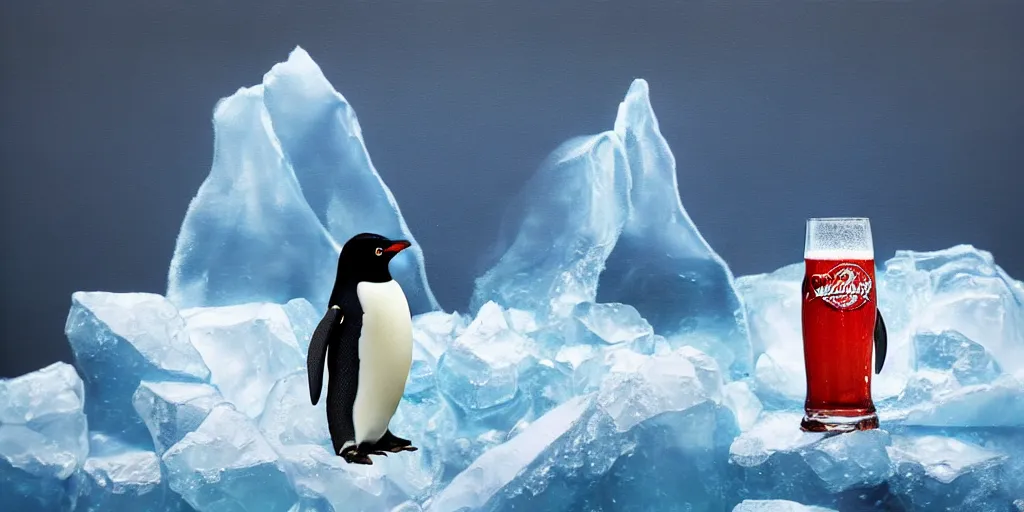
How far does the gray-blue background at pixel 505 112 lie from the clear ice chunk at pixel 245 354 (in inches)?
10.9

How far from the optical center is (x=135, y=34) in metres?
2.38

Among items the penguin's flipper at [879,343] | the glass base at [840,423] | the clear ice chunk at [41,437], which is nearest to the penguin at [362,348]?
the clear ice chunk at [41,437]

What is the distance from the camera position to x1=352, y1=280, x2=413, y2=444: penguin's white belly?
6.40 ft

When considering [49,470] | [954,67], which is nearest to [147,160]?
[49,470]

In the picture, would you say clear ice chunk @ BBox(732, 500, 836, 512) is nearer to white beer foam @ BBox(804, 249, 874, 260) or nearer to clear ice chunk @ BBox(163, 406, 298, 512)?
white beer foam @ BBox(804, 249, 874, 260)

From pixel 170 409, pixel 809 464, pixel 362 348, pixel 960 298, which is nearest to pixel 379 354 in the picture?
pixel 362 348

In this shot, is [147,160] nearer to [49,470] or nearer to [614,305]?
[49,470]

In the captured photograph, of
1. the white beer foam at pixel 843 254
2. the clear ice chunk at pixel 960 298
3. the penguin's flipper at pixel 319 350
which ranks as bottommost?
the penguin's flipper at pixel 319 350

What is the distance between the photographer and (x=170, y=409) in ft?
6.54

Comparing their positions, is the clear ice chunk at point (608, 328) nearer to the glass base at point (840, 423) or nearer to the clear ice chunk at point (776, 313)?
the clear ice chunk at point (776, 313)

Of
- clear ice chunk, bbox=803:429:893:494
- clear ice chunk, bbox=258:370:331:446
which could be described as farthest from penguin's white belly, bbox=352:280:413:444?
clear ice chunk, bbox=803:429:893:494

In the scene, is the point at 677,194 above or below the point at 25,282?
above

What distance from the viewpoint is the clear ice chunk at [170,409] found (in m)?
2.00

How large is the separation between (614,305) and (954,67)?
3.15ft
